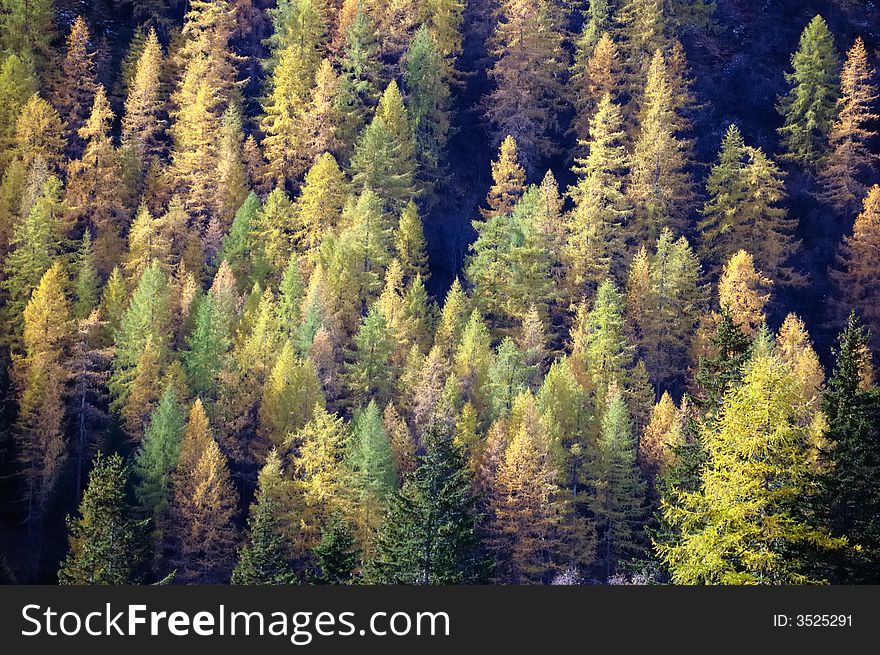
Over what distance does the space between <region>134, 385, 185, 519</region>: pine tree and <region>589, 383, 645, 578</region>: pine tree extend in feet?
71.0

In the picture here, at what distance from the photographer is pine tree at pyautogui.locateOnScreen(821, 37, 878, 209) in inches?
3533

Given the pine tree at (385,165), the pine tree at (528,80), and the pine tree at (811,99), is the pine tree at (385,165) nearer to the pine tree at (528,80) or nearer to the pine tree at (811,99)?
the pine tree at (528,80)

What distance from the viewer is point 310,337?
69.9 metres

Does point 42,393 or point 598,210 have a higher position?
point 598,210

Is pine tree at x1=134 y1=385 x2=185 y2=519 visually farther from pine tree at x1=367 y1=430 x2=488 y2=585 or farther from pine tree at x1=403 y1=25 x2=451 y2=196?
pine tree at x1=403 y1=25 x2=451 y2=196

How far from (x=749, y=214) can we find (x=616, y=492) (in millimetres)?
33165

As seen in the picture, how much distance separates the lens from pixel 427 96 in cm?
9706

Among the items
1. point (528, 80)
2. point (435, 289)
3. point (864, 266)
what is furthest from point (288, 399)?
point (528, 80)

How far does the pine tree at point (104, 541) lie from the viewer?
47.2 meters

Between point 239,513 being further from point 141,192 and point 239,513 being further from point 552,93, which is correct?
point 552,93

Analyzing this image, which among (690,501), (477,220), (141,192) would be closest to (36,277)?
(141,192)

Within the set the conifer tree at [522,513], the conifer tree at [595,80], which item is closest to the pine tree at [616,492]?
the conifer tree at [522,513]

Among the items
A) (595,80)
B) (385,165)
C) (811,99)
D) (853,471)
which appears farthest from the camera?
(595,80)

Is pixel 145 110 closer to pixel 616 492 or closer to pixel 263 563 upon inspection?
pixel 616 492
